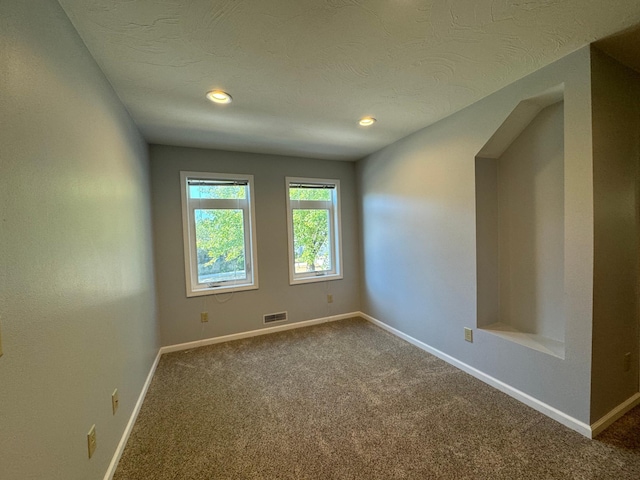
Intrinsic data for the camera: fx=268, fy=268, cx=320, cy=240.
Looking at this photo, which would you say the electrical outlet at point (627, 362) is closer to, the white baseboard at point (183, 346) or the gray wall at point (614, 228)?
the gray wall at point (614, 228)

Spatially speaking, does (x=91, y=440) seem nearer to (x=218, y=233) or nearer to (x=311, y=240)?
(x=218, y=233)

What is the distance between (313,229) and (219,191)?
1.35 metres

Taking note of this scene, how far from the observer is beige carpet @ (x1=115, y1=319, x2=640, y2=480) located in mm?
1470

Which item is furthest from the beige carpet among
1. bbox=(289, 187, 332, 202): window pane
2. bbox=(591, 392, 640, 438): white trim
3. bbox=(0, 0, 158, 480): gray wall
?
bbox=(289, 187, 332, 202): window pane

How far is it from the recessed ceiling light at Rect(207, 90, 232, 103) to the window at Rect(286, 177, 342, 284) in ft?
5.28

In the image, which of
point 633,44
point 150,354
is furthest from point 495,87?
point 150,354

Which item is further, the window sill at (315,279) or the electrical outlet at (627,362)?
the window sill at (315,279)

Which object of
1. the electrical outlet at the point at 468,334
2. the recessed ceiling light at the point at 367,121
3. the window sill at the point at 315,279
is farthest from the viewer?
the window sill at the point at 315,279

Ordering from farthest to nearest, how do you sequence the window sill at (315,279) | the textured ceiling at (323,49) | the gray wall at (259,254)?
the window sill at (315,279)
the gray wall at (259,254)
the textured ceiling at (323,49)

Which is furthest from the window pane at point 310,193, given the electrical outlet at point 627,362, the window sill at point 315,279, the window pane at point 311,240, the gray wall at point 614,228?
the electrical outlet at point 627,362

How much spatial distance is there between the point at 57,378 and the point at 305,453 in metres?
1.30

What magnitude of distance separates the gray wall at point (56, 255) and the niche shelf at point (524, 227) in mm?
2670

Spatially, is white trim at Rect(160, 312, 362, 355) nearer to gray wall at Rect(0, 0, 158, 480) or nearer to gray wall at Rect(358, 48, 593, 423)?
gray wall at Rect(358, 48, 593, 423)

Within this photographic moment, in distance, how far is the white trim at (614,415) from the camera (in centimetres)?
164
